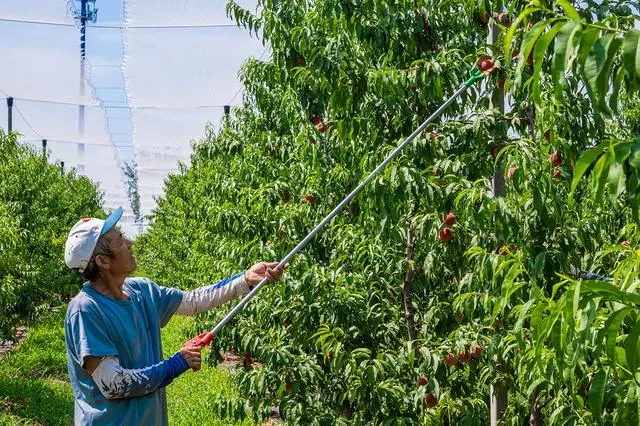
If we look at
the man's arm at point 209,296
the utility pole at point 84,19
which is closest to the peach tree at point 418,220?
the man's arm at point 209,296

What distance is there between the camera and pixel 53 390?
9.53 metres

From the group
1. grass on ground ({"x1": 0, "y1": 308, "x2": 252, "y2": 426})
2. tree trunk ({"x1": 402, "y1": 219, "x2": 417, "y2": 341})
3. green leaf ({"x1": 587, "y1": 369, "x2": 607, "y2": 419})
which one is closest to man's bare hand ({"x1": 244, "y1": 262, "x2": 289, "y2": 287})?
tree trunk ({"x1": 402, "y1": 219, "x2": 417, "y2": 341})

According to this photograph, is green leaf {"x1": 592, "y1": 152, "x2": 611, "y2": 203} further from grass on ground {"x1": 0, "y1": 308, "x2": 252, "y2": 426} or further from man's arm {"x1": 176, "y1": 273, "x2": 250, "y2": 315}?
grass on ground {"x1": 0, "y1": 308, "x2": 252, "y2": 426}

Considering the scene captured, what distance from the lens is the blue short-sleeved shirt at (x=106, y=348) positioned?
10.0 feet

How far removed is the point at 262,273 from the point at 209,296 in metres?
0.25

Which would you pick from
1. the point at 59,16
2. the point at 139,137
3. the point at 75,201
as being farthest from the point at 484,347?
the point at 75,201

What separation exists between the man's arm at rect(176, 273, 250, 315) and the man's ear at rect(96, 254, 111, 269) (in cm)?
54

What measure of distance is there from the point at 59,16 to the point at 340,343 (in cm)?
1132

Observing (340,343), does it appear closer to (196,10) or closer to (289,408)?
(289,408)

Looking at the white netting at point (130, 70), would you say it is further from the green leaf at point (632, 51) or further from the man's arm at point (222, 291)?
the green leaf at point (632, 51)

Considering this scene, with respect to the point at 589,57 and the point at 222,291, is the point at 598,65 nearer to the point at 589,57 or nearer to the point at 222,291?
the point at 589,57

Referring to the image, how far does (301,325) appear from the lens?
15.1 ft

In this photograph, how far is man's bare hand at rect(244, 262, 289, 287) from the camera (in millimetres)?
3539

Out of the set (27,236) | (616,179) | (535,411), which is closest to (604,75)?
(616,179)
